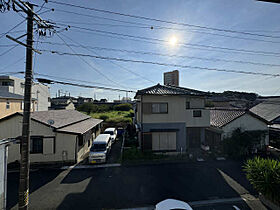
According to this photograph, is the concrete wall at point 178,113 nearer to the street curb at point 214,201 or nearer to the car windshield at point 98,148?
the car windshield at point 98,148

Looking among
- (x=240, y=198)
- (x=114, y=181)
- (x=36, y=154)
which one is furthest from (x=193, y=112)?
(x=36, y=154)

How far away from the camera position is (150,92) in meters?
12.9

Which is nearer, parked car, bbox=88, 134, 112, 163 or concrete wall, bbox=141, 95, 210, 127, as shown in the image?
parked car, bbox=88, 134, 112, 163

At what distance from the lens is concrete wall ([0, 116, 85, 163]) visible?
1055cm

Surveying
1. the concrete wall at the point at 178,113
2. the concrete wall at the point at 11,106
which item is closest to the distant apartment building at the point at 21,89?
the concrete wall at the point at 11,106

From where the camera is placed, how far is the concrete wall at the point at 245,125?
13.0m

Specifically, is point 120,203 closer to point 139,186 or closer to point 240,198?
point 139,186

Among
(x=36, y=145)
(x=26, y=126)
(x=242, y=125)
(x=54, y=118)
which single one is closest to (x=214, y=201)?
(x=26, y=126)

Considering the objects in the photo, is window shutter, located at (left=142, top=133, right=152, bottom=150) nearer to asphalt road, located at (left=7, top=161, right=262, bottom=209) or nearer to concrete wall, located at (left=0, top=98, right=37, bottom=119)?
asphalt road, located at (left=7, top=161, right=262, bottom=209)

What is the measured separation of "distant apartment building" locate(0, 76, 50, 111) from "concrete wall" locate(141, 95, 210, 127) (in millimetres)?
28986

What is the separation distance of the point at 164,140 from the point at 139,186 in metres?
5.93

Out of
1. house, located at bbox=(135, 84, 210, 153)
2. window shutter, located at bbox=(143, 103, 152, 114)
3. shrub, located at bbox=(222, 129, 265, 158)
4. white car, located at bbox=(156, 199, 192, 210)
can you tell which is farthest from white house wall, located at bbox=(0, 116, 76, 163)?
shrub, located at bbox=(222, 129, 265, 158)

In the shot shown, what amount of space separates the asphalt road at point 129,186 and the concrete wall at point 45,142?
1.34 meters

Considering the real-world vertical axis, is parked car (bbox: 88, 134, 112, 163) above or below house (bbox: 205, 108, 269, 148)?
below
